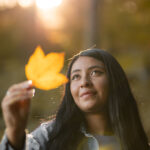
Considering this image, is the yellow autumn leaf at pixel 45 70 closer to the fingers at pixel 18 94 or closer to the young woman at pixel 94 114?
the fingers at pixel 18 94

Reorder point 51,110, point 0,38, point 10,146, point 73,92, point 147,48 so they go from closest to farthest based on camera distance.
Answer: point 10,146 < point 73,92 < point 51,110 < point 147,48 < point 0,38

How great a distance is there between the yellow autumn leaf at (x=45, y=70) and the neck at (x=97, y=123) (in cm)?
24

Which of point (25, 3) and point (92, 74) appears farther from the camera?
point (25, 3)

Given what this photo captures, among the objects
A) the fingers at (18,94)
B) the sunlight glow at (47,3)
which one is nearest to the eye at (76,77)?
the fingers at (18,94)

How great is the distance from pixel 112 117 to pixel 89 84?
138 mm

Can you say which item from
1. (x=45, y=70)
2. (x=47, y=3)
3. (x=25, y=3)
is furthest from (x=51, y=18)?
(x=45, y=70)

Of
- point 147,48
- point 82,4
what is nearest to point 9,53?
point 82,4

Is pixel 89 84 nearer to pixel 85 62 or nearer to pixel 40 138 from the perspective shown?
pixel 85 62

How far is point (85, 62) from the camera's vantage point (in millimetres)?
781

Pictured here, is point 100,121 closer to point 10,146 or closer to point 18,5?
point 10,146

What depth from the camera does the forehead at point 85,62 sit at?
2.55 ft

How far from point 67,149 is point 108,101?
187mm

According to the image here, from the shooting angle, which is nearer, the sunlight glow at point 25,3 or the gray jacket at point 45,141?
the gray jacket at point 45,141

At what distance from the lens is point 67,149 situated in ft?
2.66
